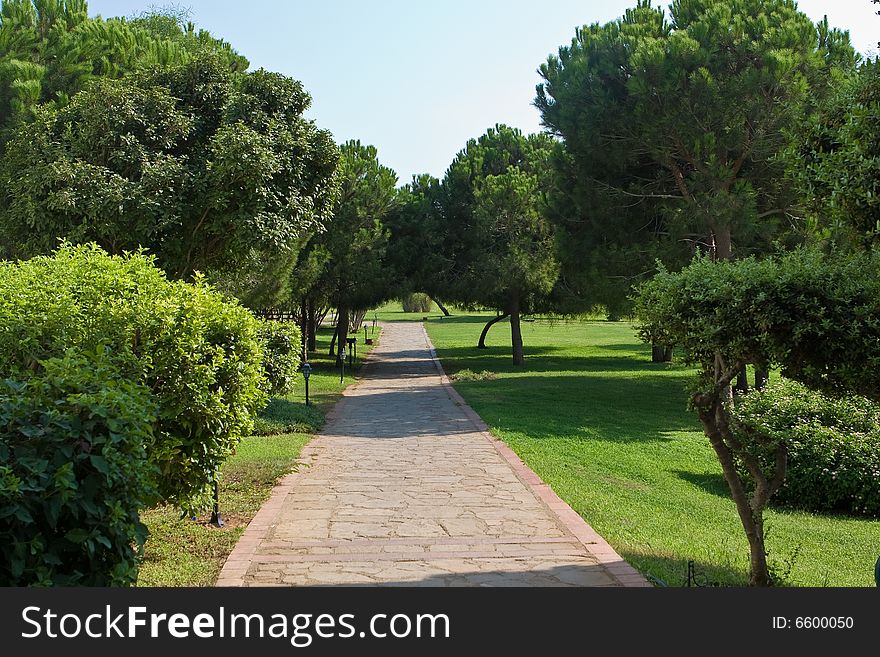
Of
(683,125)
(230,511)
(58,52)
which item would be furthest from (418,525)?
(683,125)

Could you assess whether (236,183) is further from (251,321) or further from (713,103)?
(713,103)

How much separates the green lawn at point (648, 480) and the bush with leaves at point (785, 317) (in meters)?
1.57

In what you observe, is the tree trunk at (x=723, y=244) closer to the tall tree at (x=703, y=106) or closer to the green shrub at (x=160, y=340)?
the tall tree at (x=703, y=106)

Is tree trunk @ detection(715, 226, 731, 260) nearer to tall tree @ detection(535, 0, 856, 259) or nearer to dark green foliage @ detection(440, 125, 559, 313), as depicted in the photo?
tall tree @ detection(535, 0, 856, 259)

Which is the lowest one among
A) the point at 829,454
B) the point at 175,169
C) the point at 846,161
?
the point at 829,454

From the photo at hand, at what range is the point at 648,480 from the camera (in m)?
10.6

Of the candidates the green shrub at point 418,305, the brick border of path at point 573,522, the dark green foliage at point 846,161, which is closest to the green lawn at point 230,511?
the brick border of path at point 573,522

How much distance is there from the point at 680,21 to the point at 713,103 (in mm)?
2921

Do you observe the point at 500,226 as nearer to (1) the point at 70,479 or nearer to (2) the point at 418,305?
(1) the point at 70,479

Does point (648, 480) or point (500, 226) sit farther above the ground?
point (500, 226)

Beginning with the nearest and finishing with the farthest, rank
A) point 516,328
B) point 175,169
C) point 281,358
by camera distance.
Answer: point 175,169 → point 281,358 → point 516,328

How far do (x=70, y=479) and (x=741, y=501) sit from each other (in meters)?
4.34

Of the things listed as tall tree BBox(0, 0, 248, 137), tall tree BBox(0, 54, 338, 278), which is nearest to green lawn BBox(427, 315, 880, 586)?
tall tree BBox(0, 54, 338, 278)

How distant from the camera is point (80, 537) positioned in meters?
3.59
